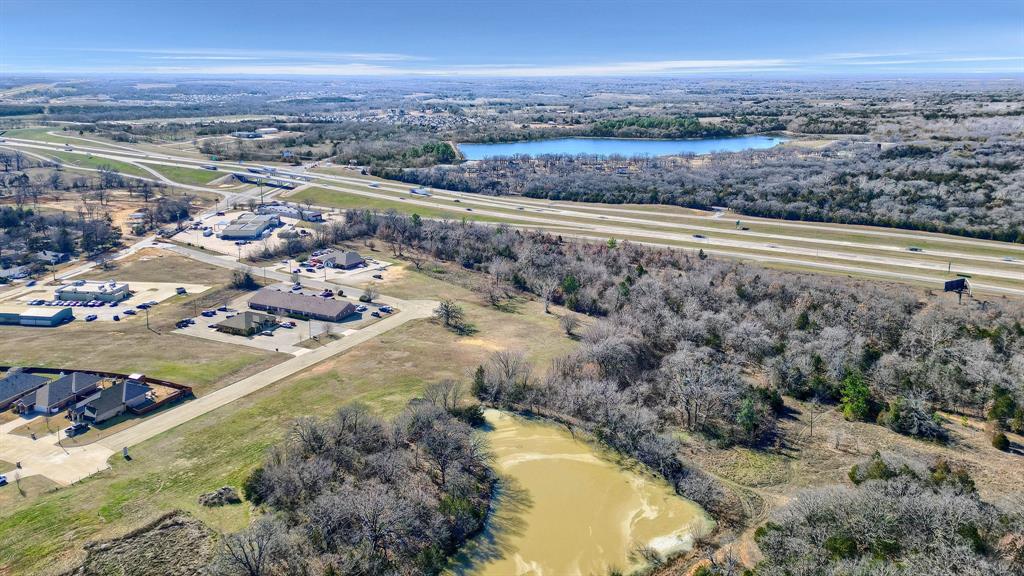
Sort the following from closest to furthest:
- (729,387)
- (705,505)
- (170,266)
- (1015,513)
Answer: (1015,513) < (705,505) < (729,387) < (170,266)

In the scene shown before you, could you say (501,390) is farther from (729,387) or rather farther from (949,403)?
(949,403)

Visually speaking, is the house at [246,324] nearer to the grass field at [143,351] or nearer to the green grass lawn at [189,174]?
the grass field at [143,351]

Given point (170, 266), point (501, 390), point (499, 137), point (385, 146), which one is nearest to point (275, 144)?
point (385, 146)

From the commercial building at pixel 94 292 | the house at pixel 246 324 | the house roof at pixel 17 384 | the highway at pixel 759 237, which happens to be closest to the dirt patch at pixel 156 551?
the house roof at pixel 17 384

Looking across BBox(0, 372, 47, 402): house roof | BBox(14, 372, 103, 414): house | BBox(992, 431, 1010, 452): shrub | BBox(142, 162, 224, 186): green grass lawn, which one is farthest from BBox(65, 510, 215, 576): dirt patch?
BBox(142, 162, 224, 186): green grass lawn

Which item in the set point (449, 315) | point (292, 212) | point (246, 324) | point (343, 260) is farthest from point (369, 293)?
point (292, 212)
